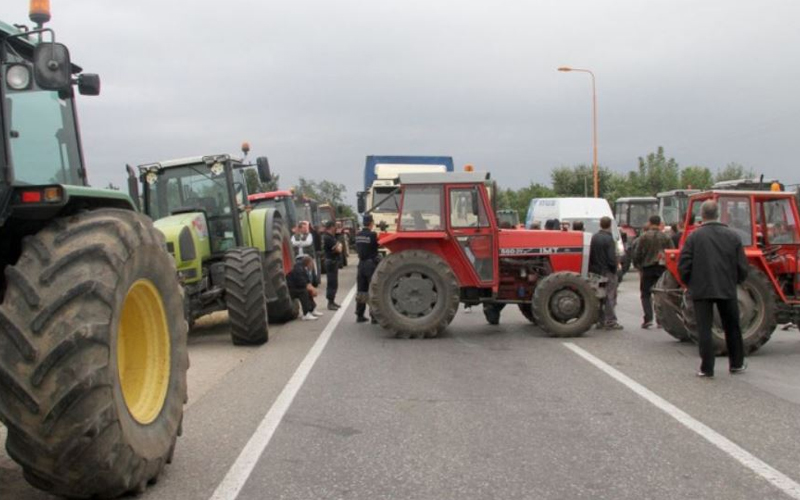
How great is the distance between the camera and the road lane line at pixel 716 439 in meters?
4.93

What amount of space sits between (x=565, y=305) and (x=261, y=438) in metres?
6.66

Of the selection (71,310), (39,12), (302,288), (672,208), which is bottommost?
(302,288)

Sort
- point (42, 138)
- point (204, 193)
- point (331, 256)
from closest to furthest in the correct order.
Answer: point (42, 138), point (204, 193), point (331, 256)

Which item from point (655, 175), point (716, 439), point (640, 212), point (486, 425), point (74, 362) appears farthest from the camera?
point (655, 175)

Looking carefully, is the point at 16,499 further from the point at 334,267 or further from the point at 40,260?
the point at 334,267

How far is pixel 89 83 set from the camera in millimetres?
5410

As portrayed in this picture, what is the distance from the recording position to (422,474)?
5.16 m

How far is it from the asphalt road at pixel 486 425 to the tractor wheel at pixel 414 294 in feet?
3.03

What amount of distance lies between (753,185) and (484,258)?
41.3ft

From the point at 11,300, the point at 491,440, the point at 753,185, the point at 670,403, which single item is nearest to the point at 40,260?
the point at 11,300

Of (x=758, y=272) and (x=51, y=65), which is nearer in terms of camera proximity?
(x=51, y=65)

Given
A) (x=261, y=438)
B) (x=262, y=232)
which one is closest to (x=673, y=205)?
(x=262, y=232)

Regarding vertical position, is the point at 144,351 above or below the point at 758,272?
above

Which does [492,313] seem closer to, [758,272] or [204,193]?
[758,272]
